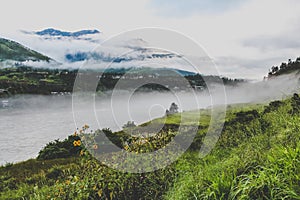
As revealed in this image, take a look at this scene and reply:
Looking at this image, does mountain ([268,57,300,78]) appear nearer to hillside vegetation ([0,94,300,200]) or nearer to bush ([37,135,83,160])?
hillside vegetation ([0,94,300,200])

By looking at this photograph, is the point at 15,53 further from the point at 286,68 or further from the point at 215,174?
the point at 215,174

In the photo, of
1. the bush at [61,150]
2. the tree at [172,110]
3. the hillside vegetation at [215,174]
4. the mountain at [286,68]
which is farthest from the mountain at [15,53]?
the hillside vegetation at [215,174]

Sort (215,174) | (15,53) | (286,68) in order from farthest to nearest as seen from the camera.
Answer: (15,53)
(286,68)
(215,174)

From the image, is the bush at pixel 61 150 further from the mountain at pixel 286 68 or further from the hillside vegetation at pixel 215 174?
the mountain at pixel 286 68

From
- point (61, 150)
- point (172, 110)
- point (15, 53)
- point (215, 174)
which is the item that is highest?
point (15, 53)

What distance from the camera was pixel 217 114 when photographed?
10.2 metres

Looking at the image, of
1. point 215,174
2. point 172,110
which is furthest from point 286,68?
point 215,174

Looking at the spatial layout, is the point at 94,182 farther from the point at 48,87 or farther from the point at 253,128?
the point at 48,87

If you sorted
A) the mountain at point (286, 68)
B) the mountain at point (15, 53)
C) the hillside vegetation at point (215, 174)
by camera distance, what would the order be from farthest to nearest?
the mountain at point (15, 53), the mountain at point (286, 68), the hillside vegetation at point (215, 174)

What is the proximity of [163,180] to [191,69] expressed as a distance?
3106 mm

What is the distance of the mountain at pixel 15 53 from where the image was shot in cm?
12684

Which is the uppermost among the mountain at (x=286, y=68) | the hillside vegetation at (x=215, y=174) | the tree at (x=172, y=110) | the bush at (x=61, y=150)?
the mountain at (x=286, y=68)

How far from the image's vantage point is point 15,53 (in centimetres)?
13325

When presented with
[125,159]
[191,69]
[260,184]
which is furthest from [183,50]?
[260,184]
